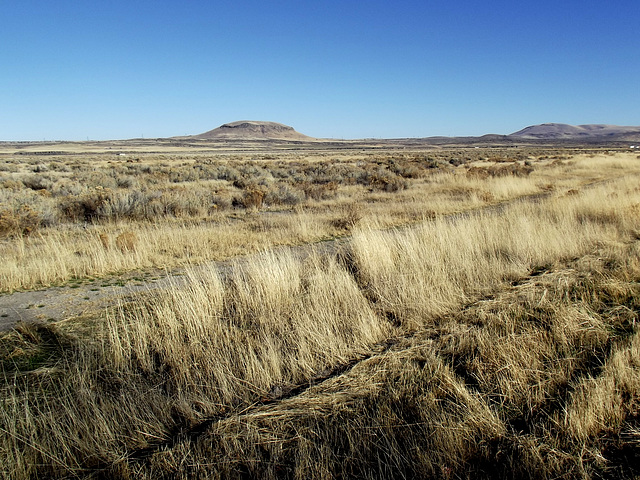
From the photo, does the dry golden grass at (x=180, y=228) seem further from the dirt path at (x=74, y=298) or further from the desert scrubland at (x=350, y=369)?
the dirt path at (x=74, y=298)

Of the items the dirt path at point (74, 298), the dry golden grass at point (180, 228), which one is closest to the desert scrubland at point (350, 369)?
the dry golden grass at point (180, 228)

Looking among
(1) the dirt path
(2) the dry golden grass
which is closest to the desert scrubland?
(2) the dry golden grass

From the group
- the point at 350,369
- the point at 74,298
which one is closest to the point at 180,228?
the point at 74,298

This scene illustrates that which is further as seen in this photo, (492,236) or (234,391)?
(492,236)

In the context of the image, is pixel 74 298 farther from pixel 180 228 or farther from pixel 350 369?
pixel 180 228

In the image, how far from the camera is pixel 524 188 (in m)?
18.2

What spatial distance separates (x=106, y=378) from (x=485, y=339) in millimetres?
3675

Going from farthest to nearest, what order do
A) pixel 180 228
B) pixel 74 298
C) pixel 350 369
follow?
pixel 180 228 < pixel 74 298 < pixel 350 369

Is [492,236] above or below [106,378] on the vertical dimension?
above

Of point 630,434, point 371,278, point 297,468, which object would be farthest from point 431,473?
point 371,278

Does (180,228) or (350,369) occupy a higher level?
(180,228)

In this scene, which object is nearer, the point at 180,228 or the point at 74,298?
the point at 74,298

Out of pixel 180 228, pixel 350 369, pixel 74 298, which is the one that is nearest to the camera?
pixel 350 369

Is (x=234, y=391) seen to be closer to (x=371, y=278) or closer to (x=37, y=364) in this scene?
(x=37, y=364)
